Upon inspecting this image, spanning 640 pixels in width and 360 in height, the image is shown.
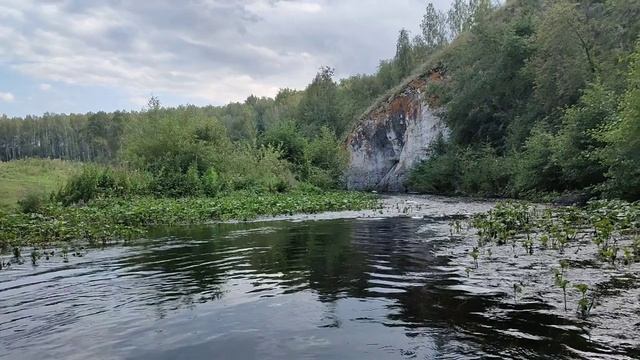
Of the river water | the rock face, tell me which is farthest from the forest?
the river water

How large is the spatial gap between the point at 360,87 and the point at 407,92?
39.7 meters

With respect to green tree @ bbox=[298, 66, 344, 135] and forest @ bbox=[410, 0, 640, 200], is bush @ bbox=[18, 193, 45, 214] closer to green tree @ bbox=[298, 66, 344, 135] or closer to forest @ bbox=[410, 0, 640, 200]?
forest @ bbox=[410, 0, 640, 200]

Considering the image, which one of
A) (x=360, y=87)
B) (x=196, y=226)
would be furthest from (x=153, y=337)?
(x=360, y=87)

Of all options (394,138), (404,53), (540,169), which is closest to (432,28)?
(404,53)

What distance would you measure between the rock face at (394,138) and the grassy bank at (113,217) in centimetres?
2788

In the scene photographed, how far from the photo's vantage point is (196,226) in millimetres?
19688

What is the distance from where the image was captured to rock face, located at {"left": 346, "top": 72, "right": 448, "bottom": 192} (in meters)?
55.7

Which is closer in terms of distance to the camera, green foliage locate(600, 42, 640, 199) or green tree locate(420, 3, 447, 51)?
green foliage locate(600, 42, 640, 199)

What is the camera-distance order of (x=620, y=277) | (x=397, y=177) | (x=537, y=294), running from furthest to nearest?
(x=397, y=177) → (x=620, y=277) → (x=537, y=294)

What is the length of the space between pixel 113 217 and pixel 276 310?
14.9 m

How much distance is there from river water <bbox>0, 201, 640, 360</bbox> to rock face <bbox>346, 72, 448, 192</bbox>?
43821 mm

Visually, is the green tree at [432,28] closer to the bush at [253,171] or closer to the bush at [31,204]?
the bush at [253,171]

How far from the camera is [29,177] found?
40.2 m

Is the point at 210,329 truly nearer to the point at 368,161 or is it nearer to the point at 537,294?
the point at 537,294
